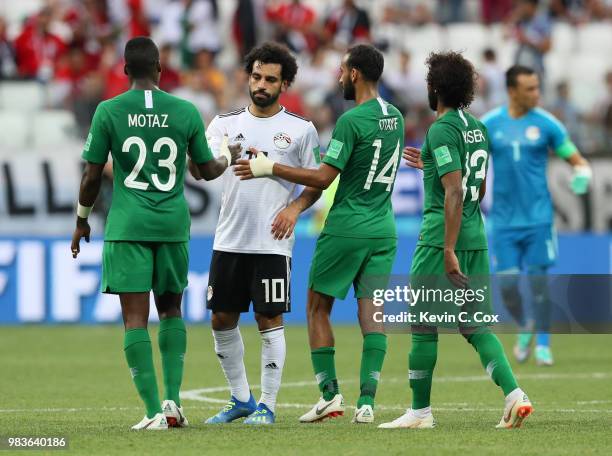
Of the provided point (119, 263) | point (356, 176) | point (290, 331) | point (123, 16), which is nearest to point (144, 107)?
point (119, 263)

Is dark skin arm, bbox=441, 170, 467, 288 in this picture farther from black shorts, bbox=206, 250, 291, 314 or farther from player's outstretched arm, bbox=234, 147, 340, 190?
black shorts, bbox=206, 250, 291, 314

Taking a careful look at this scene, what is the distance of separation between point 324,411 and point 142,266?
1514 mm

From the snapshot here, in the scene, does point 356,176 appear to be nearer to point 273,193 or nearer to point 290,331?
point 273,193

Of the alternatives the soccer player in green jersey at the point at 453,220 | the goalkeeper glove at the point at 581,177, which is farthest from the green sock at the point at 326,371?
the goalkeeper glove at the point at 581,177

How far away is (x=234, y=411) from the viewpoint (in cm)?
877

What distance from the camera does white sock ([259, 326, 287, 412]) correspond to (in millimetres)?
8617

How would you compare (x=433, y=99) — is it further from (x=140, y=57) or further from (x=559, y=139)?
(x=559, y=139)

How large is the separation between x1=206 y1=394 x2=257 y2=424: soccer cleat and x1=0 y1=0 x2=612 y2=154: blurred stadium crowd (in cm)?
967

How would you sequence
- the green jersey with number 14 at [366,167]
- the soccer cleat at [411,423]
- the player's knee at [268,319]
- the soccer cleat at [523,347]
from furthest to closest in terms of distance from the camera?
the soccer cleat at [523,347]
the player's knee at [268,319]
the green jersey with number 14 at [366,167]
the soccer cleat at [411,423]

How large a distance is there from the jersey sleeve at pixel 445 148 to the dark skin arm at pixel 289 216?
905 millimetres

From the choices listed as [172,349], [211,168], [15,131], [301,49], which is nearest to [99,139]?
[211,168]

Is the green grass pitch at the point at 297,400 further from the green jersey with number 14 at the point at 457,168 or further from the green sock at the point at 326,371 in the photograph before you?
the green jersey with number 14 at the point at 457,168

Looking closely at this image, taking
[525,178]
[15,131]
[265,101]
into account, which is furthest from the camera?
[15,131]

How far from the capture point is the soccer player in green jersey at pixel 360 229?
8.61m
